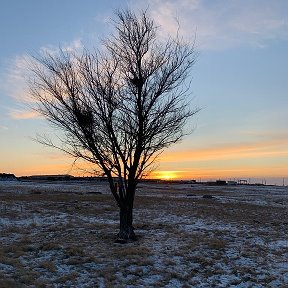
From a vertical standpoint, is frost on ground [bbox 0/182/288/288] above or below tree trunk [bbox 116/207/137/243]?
below

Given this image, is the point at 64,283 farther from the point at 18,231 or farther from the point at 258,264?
the point at 18,231

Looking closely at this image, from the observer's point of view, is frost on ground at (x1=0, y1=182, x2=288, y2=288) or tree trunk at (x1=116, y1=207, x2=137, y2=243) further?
tree trunk at (x1=116, y1=207, x2=137, y2=243)

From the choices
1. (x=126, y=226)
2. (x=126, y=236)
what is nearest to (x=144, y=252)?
(x=126, y=236)

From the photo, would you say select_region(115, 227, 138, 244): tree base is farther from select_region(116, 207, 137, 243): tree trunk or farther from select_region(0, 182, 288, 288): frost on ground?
select_region(0, 182, 288, 288): frost on ground

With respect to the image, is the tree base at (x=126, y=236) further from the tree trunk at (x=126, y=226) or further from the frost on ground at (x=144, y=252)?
the frost on ground at (x=144, y=252)

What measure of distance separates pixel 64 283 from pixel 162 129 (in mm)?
7372

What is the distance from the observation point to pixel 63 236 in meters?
17.4

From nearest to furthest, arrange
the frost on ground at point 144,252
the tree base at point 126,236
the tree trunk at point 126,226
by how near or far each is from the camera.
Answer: the frost on ground at point 144,252
the tree base at point 126,236
the tree trunk at point 126,226

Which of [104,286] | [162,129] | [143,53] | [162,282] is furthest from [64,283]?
[143,53]

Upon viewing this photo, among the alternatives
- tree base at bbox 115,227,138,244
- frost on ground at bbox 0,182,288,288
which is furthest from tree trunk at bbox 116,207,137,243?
frost on ground at bbox 0,182,288,288

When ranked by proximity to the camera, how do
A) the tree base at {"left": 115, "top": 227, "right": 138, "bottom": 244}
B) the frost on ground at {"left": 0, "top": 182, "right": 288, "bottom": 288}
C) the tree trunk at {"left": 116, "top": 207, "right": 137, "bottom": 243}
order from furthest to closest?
1. the tree trunk at {"left": 116, "top": 207, "right": 137, "bottom": 243}
2. the tree base at {"left": 115, "top": 227, "right": 138, "bottom": 244}
3. the frost on ground at {"left": 0, "top": 182, "right": 288, "bottom": 288}

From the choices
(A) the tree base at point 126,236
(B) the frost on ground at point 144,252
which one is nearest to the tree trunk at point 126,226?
(A) the tree base at point 126,236

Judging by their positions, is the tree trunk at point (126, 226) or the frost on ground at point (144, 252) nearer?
the frost on ground at point (144, 252)

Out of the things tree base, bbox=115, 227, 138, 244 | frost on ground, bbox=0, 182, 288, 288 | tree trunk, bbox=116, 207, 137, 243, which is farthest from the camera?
tree trunk, bbox=116, 207, 137, 243
